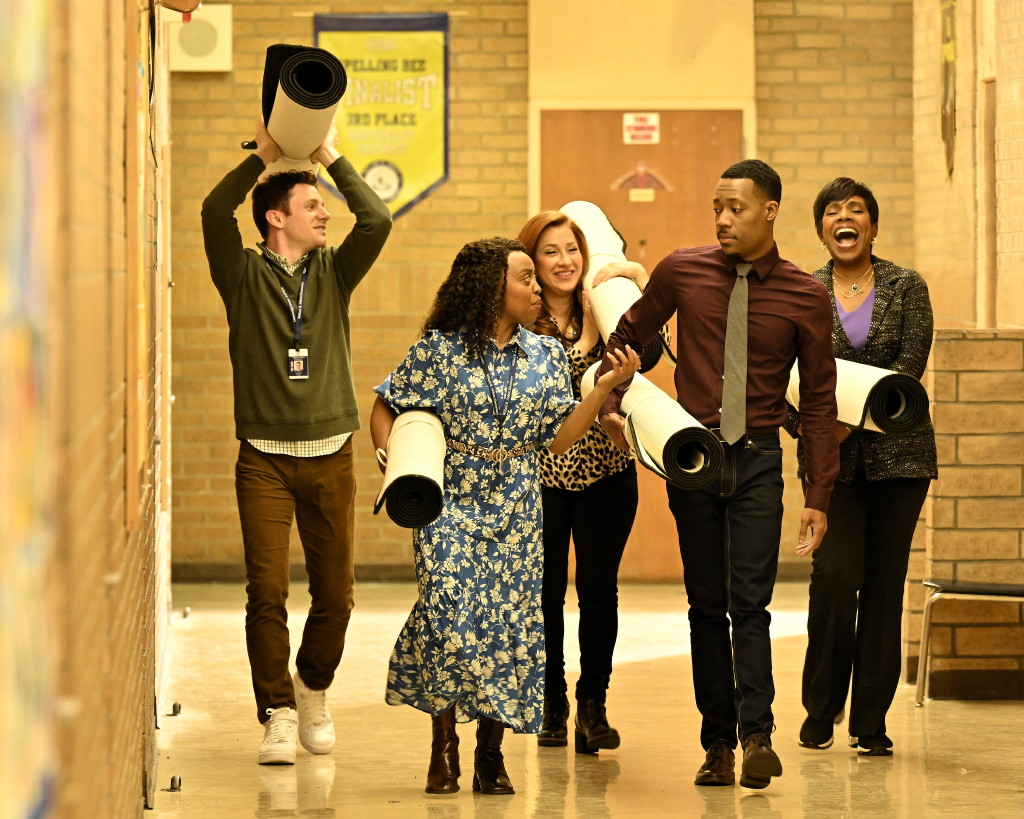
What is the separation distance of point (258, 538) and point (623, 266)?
1.30 meters

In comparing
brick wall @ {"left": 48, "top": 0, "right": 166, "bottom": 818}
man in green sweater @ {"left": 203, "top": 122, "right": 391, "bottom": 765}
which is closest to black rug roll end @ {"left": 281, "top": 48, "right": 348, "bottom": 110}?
man in green sweater @ {"left": 203, "top": 122, "right": 391, "bottom": 765}

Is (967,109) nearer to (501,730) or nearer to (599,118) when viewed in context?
(599,118)

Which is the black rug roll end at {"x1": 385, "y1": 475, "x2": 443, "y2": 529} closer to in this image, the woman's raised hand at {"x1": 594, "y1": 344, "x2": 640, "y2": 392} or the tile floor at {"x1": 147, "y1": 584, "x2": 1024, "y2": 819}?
the woman's raised hand at {"x1": 594, "y1": 344, "x2": 640, "y2": 392}

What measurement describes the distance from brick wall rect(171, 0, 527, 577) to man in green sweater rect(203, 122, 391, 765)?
3.66 m

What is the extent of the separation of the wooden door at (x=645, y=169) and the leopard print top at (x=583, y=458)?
3.64 metres

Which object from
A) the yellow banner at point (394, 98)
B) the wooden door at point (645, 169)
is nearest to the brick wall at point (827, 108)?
the wooden door at point (645, 169)

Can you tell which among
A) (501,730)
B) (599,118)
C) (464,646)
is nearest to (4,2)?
(464,646)

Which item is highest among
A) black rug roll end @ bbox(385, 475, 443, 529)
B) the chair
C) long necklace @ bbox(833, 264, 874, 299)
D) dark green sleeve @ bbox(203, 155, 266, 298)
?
dark green sleeve @ bbox(203, 155, 266, 298)

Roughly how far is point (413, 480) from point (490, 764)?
861 millimetres

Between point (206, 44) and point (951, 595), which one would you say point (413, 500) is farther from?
point (206, 44)

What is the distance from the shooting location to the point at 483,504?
391 centimetres

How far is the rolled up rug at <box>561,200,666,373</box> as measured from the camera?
4.29m

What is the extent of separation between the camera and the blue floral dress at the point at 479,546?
12.6 ft

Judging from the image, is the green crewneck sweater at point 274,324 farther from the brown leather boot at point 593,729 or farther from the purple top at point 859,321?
the purple top at point 859,321
